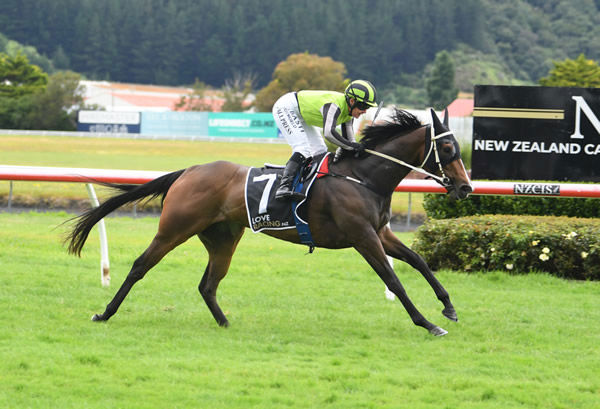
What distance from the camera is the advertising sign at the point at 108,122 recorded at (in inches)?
2256

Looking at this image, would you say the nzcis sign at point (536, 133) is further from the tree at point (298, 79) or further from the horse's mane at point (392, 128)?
the tree at point (298, 79)

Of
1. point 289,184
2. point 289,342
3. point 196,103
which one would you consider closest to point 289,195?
point 289,184

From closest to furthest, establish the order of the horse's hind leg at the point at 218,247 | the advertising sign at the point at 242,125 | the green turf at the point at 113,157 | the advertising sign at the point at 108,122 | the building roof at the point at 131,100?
the horse's hind leg at the point at 218,247, the green turf at the point at 113,157, the advertising sign at the point at 242,125, the advertising sign at the point at 108,122, the building roof at the point at 131,100

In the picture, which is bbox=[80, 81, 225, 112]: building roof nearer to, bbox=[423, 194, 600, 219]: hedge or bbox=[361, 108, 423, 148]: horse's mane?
bbox=[423, 194, 600, 219]: hedge

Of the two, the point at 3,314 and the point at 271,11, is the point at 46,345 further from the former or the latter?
the point at 271,11

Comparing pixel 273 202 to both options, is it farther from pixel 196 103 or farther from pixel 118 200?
pixel 196 103

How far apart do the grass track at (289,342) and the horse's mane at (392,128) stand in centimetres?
132

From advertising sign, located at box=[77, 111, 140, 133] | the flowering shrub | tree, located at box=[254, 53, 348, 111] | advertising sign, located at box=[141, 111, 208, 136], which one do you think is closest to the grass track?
the flowering shrub

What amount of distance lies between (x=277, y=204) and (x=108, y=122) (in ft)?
176

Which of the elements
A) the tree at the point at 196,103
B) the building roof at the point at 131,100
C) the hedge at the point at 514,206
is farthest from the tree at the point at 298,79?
the hedge at the point at 514,206

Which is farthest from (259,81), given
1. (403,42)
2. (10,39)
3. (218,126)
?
A: (218,126)

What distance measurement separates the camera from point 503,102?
8555 millimetres

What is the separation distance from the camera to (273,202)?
585 cm

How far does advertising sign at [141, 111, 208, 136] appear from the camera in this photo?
5766 cm
